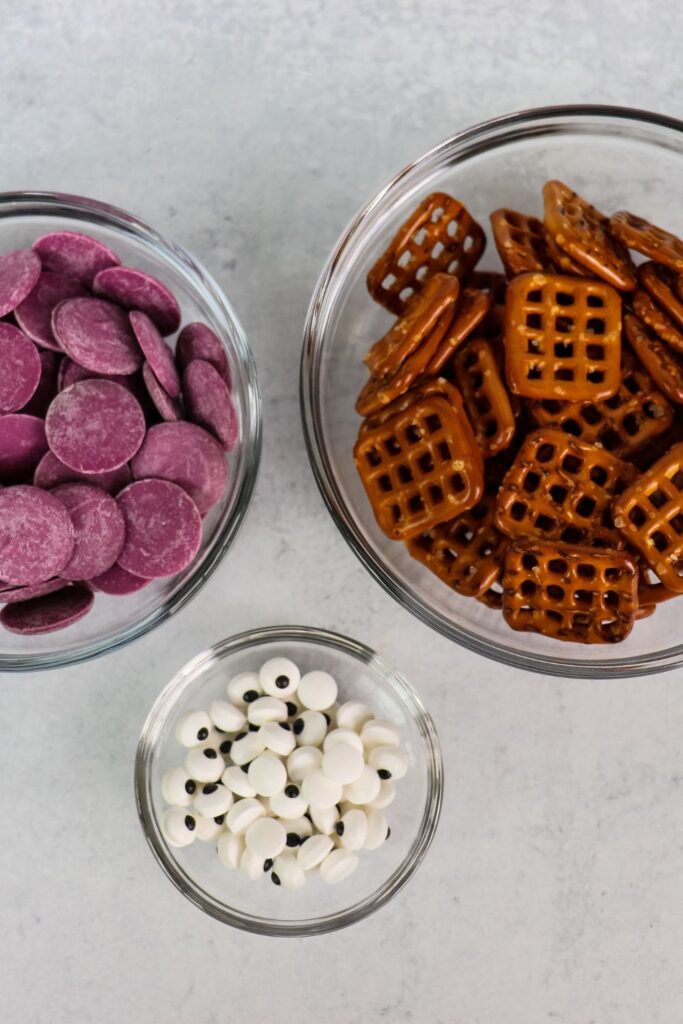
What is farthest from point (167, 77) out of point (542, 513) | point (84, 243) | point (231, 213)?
point (542, 513)

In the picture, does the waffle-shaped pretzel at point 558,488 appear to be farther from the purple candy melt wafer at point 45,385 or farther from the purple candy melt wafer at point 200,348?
the purple candy melt wafer at point 45,385

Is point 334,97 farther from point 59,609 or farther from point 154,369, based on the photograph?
point 59,609

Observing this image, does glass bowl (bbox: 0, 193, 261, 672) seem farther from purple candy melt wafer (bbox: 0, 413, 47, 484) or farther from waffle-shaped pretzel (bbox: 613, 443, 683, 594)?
waffle-shaped pretzel (bbox: 613, 443, 683, 594)

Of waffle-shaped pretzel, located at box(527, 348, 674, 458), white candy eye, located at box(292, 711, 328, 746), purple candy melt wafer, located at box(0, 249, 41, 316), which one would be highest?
purple candy melt wafer, located at box(0, 249, 41, 316)

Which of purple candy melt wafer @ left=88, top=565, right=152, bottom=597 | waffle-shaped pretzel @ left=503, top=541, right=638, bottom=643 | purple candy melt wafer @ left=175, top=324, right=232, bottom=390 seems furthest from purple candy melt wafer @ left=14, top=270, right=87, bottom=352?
waffle-shaped pretzel @ left=503, top=541, right=638, bottom=643

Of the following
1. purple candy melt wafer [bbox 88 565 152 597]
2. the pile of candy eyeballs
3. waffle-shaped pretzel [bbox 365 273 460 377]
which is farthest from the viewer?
the pile of candy eyeballs

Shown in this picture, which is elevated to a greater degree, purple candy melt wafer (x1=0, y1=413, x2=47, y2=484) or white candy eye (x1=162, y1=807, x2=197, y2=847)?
purple candy melt wafer (x1=0, y1=413, x2=47, y2=484)
